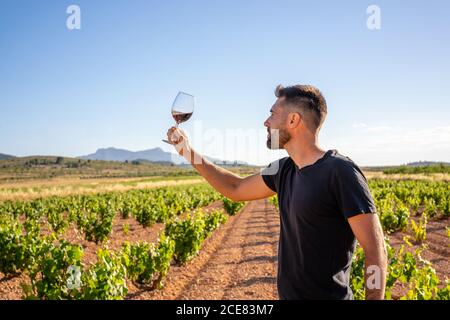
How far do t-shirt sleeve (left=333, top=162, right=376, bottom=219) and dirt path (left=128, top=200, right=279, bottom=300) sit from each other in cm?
482

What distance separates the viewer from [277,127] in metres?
2.05

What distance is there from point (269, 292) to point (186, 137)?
4.73 metres

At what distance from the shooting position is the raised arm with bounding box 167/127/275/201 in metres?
2.37

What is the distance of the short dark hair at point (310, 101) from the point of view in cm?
196

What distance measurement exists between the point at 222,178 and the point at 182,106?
0.54m

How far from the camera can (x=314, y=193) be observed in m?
1.78

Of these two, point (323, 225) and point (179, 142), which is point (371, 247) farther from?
point (179, 142)

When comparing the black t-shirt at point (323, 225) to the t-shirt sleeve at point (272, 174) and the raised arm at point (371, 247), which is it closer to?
the raised arm at point (371, 247)

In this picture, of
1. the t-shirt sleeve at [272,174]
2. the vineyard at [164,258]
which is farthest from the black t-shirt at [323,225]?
the vineyard at [164,258]

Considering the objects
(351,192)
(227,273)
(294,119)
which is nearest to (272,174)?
(294,119)

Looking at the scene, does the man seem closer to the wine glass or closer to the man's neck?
the man's neck

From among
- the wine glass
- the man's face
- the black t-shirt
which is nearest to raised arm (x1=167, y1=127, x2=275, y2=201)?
the wine glass

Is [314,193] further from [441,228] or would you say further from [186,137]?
[441,228]
